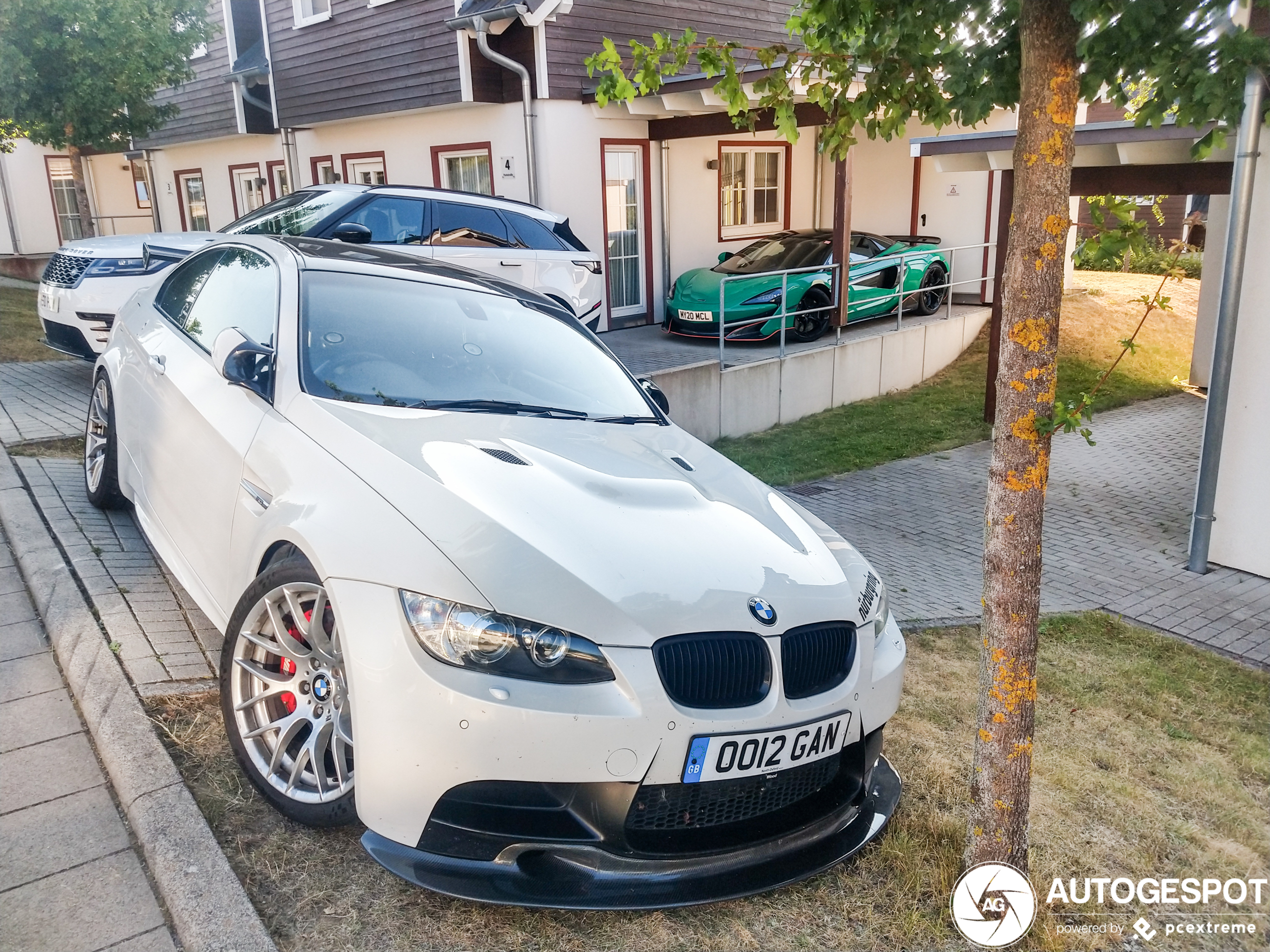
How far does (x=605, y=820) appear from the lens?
2613 millimetres

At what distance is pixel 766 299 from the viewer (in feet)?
38.8

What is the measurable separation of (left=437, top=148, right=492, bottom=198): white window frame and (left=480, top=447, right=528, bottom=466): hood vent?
9576 millimetres

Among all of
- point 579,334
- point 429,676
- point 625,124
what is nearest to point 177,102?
point 625,124

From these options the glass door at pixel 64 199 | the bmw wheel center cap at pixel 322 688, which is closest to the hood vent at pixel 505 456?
the bmw wheel center cap at pixel 322 688

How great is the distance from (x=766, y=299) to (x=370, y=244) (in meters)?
5.05

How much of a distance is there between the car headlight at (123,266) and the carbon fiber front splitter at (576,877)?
6902mm

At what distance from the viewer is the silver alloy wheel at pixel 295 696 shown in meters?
2.95

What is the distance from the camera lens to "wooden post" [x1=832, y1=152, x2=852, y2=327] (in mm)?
12078

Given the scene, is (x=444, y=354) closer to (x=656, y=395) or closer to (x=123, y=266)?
(x=656, y=395)

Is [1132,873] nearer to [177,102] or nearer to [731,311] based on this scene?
[731,311]

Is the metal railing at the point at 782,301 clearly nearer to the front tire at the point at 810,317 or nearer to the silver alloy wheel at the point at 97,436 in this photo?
the front tire at the point at 810,317

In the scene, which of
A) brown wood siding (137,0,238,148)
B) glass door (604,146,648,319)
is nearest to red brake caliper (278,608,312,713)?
glass door (604,146,648,319)

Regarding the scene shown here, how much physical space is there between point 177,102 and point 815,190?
463 inches

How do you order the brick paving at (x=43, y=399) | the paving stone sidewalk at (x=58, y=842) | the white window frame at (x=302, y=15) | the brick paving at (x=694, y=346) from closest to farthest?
the paving stone sidewalk at (x=58, y=842) → the brick paving at (x=43, y=399) → the brick paving at (x=694, y=346) → the white window frame at (x=302, y=15)
